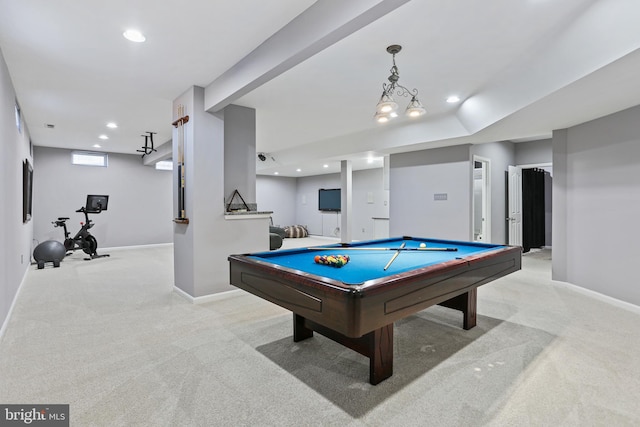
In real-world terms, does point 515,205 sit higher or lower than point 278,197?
lower

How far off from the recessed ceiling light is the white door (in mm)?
6771

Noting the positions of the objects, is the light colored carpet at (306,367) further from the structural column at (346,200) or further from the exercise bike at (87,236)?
the structural column at (346,200)

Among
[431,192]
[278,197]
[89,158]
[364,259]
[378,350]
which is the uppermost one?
[89,158]

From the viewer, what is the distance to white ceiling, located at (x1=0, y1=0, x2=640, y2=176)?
222cm

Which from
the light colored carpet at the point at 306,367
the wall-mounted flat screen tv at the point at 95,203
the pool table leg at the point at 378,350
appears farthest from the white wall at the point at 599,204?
the wall-mounted flat screen tv at the point at 95,203

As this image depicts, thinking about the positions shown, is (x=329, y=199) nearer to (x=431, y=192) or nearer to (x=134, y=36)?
(x=431, y=192)

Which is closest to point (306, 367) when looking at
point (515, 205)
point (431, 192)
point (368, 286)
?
point (368, 286)

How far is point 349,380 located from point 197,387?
0.94 meters

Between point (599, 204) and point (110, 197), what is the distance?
9692 mm

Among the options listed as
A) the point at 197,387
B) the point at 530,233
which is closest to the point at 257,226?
the point at 197,387

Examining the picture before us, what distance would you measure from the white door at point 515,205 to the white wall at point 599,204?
2324 millimetres

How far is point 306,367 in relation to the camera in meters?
2.21

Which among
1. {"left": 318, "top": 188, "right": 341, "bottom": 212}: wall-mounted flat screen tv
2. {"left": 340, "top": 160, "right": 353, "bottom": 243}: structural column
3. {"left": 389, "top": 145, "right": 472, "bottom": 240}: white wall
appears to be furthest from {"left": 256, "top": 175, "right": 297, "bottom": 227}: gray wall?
{"left": 389, "top": 145, "right": 472, "bottom": 240}: white wall

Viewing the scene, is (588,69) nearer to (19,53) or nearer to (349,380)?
(349,380)
